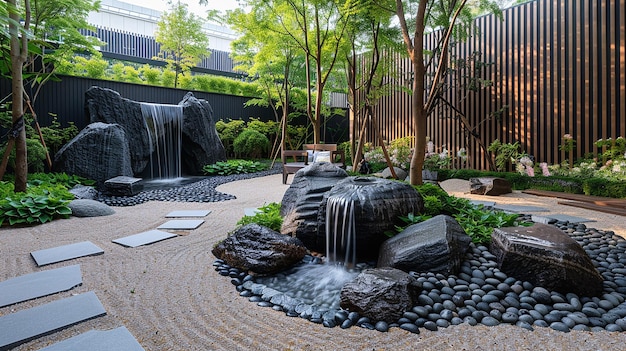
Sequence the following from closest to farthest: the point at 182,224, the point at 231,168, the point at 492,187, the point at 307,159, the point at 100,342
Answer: the point at 100,342 < the point at 182,224 < the point at 492,187 < the point at 307,159 < the point at 231,168

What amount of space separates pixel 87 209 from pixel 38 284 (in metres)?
2.70

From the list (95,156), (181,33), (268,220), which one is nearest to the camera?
(268,220)

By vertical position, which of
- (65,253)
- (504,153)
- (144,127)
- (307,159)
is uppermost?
(144,127)

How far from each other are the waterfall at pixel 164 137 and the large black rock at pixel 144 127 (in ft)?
0.52

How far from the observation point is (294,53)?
1145cm

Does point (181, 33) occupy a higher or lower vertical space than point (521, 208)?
higher

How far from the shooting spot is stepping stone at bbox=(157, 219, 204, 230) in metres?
4.34

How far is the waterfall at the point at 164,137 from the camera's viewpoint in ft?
33.1

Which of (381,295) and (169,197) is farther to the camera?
(169,197)

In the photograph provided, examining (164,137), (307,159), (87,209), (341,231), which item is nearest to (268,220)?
(341,231)


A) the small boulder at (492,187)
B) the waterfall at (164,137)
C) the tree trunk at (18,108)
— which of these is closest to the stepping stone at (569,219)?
the small boulder at (492,187)

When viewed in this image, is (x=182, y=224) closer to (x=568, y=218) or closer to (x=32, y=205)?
(x=32, y=205)

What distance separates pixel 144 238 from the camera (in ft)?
12.5

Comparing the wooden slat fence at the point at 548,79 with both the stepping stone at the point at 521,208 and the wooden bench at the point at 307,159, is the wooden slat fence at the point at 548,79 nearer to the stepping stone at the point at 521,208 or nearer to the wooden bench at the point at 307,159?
the wooden bench at the point at 307,159
